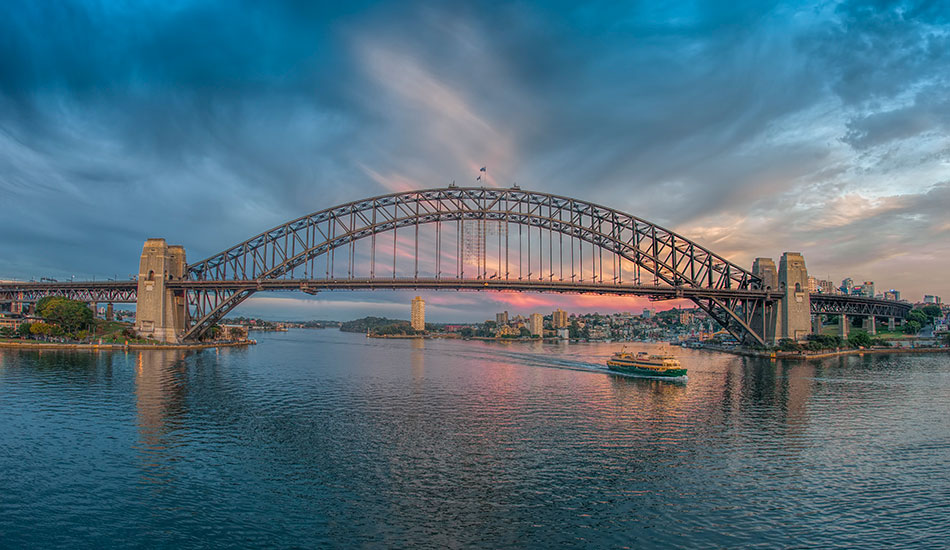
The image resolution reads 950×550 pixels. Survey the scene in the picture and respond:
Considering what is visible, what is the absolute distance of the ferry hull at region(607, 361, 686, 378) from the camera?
50.4 m

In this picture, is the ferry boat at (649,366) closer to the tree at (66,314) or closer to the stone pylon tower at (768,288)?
the stone pylon tower at (768,288)

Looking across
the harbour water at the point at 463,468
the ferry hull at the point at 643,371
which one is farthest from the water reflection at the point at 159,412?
the ferry hull at the point at 643,371

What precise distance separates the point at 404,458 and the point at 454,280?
1972 inches

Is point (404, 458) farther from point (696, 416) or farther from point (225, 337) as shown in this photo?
point (225, 337)

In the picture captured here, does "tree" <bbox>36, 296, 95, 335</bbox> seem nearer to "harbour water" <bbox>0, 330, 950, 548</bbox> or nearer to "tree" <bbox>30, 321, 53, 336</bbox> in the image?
"tree" <bbox>30, 321, 53, 336</bbox>

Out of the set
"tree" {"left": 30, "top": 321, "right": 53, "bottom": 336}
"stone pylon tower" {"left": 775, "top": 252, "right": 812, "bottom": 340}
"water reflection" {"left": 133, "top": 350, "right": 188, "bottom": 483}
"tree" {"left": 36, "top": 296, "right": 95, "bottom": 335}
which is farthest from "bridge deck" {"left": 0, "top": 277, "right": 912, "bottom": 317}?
"water reflection" {"left": 133, "top": 350, "right": 188, "bottom": 483}

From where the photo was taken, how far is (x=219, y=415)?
94.8ft

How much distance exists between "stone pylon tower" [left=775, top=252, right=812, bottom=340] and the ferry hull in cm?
3939

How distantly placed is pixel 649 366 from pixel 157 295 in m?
69.5

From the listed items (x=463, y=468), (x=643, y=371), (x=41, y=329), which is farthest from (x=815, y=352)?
(x=41, y=329)

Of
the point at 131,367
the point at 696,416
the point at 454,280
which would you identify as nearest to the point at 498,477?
the point at 696,416

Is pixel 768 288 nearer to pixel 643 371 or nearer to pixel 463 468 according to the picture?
pixel 643 371

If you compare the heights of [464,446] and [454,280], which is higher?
[454,280]

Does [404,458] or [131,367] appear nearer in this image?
[404,458]
